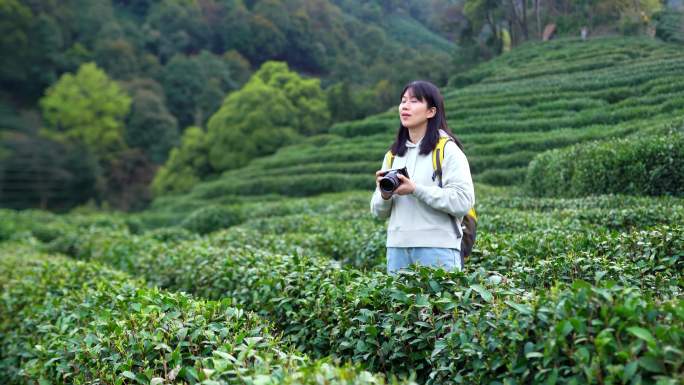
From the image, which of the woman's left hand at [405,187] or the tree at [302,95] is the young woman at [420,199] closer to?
the woman's left hand at [405,187]

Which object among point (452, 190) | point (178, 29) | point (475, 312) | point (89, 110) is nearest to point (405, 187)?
point (452, 190)

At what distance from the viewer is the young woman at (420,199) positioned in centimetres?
342

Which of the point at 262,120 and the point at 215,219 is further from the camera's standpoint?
the point at 262,120

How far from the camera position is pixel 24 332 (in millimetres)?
5422

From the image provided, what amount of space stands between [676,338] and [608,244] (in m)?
2.24

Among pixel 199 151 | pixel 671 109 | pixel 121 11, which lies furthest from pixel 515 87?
pixel 121 11

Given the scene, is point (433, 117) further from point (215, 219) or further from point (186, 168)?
point (186, 168)

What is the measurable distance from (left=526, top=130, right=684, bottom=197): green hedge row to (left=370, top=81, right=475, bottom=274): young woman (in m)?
5.11

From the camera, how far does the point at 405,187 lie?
10.8 feet

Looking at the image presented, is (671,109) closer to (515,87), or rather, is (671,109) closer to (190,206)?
(515,87)

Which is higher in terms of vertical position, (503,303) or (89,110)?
(89,110)

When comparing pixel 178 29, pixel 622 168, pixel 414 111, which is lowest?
pixel 622 168

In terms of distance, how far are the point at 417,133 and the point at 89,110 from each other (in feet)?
135

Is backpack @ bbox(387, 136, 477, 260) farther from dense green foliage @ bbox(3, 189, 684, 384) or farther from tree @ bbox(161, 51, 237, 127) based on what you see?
tree @ bbox(161, 51, 237, 127)
